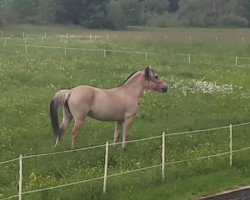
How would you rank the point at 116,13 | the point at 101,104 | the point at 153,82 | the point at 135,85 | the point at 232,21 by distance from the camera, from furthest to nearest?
the point at 116,13
the point at 232,21
the point at 153,82
the point at 135,85
the point at 101,104

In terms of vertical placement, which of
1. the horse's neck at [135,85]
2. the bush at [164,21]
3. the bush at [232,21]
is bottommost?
the bush at [164,21]

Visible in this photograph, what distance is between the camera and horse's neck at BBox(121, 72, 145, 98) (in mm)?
18266

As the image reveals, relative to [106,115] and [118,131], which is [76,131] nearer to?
[106,115]

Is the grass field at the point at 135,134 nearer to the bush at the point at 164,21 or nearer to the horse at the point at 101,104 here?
the horse at the point at 101,104

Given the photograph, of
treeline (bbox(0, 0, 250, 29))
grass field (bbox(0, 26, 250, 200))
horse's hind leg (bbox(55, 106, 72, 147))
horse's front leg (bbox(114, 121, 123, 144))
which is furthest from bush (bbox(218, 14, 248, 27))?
horse's hind leg (bbox(55, 106, 72, 147))

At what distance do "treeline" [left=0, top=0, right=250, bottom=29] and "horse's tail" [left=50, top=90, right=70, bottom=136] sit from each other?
3791 inches

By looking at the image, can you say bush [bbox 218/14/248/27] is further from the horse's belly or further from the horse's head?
the horse's belly

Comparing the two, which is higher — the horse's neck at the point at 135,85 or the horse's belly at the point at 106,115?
the horse's neck at the point at 135,85

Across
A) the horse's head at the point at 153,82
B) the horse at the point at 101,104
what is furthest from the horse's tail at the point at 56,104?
the horse's head at the point at 153,82

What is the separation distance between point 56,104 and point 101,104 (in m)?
1.38

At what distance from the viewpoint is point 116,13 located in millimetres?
117062

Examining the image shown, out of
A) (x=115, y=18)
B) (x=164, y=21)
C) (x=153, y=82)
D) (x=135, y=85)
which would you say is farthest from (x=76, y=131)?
(x=164, y=21)

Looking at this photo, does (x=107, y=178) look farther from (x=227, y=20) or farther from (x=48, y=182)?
(x=227, y=20)

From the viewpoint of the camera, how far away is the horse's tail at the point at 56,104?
16.8 metres
